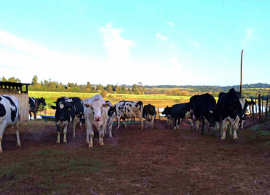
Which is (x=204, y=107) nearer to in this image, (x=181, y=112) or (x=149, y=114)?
(x=181, y=112)

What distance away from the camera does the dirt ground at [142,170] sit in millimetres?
5133

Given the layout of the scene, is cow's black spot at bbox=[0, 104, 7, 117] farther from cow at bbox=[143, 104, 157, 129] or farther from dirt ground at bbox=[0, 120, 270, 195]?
cow at bbox=[143, 104, 157, 129]

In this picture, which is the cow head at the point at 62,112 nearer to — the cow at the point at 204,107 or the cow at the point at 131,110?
the cow at the point at 204,107

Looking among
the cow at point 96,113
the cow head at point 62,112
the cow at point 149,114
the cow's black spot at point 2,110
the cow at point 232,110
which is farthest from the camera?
the cow at point 149,114

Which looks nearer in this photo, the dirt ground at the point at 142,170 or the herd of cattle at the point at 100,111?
the dirt ground at the point at 142,170

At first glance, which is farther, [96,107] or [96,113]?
[96,107]

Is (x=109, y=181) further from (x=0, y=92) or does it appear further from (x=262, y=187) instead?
(x=0, y=92)

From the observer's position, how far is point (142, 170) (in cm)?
649

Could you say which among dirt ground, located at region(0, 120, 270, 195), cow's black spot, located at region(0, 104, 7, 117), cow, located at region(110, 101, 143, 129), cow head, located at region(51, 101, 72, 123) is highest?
cow's black spot, located at region(0, 104, 7, 117)

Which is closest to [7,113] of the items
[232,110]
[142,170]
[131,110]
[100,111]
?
[100,111]

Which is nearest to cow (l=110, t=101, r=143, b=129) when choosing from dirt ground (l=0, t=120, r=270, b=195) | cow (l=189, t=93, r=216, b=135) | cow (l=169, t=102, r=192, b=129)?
cow (l=169, t=102, r=192, b=129)

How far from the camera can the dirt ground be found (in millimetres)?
5133

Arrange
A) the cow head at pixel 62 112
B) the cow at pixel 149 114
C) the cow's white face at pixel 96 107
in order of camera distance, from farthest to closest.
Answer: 1. the cow at pixel 149 114
2. the cow head at pixel 62 112
3. the cow's white face at pixel 96 107

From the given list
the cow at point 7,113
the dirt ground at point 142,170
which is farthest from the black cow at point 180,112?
the cow at point 7,113
